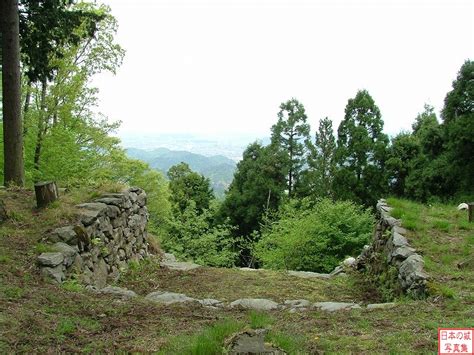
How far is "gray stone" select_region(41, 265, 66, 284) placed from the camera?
555 cm

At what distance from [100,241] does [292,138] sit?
27802mm

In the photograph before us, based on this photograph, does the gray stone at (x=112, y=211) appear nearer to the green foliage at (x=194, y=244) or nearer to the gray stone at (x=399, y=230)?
the gray stone at (x=399, y=230)

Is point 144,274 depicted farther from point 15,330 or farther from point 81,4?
point 81,4

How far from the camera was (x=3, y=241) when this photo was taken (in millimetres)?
6211

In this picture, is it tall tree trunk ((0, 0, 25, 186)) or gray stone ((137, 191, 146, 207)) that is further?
gray stone ((137, 191, 146, 207))

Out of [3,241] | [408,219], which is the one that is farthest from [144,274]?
[408,219]

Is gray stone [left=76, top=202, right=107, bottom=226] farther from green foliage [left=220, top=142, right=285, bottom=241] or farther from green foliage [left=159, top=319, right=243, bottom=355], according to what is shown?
green foliage [left=220, top=142, right=285, bottom=241]

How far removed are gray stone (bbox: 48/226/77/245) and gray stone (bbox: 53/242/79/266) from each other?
91 millimetres

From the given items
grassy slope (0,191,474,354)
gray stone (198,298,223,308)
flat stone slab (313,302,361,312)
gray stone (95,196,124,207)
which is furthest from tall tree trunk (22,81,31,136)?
flat stone slab (313,302,361,312)

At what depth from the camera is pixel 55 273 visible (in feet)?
18.5

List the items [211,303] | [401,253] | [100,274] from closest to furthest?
[211,303] → [401,253] → [100,274]

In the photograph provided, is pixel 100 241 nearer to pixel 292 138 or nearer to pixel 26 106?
pixel 26 106

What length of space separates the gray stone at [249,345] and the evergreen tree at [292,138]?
30.0m

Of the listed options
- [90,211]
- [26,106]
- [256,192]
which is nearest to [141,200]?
[90,211]
